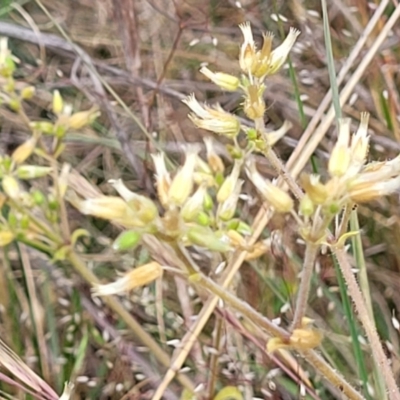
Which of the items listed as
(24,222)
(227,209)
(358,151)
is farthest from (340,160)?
(24,222)

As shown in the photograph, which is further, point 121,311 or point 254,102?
point 121,311

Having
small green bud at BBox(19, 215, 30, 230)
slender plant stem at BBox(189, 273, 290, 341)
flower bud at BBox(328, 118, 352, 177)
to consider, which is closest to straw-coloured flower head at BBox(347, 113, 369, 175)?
flower bud at BBox(328, 118, 352, 177)

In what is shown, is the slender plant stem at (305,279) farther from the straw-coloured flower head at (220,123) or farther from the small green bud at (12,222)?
the small green bud at (12,222)

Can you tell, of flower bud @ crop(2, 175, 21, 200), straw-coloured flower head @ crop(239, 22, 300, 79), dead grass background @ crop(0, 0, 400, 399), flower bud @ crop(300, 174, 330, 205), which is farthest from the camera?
dead grass background @ crop(0, 0, 400, 399)

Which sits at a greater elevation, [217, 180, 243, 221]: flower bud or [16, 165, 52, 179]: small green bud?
[217, 180, 243, 221]: flower bud

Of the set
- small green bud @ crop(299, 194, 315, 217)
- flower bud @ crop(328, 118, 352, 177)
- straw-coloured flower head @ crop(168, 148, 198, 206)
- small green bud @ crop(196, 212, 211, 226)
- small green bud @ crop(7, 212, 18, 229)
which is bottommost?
small green bud @ crop(7, 212, 18, 229)

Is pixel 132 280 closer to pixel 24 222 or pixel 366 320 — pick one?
pixel 366 320

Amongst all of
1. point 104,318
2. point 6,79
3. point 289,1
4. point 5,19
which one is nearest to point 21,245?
point 104,318

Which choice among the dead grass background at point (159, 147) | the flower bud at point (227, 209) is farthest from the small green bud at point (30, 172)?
the flower bud at point (227, 209)

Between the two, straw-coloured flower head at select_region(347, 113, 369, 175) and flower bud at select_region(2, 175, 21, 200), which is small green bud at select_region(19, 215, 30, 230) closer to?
flower bud at select_region(2, 175, 21, 200)
